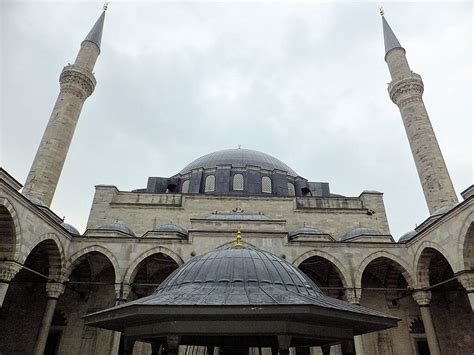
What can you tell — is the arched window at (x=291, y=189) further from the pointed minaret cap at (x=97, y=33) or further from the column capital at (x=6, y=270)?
the column capital at (x=6, y=270)

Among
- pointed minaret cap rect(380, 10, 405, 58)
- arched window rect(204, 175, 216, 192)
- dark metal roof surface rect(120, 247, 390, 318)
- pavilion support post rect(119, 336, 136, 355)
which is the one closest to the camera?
dark metal roof surface rect(120, 247, 390, 318)

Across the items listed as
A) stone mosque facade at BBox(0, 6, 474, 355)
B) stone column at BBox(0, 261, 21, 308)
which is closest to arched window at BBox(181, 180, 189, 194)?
stone mosque facade at BBox(0, 6, 474, 355)

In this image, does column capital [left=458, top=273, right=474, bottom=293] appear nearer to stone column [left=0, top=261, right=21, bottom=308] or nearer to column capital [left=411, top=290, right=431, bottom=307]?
column capital [left=411, top=290, right=431, bottom=307]

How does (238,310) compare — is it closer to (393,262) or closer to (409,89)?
(393,262)

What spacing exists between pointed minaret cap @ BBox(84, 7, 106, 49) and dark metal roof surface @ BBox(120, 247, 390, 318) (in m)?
19.1

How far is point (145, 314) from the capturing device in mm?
3639

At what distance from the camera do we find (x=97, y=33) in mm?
20594

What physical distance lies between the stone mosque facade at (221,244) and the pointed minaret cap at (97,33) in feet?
0.45

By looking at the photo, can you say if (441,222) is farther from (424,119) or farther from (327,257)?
(424,119)

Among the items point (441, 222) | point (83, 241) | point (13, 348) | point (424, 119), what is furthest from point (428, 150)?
point (13, 348)

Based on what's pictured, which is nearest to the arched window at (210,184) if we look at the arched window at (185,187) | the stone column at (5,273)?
the arched window at (185,187)

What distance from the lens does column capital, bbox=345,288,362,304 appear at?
38.6 feet

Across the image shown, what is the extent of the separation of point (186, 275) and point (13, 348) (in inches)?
505

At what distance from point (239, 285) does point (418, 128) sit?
15.8m
